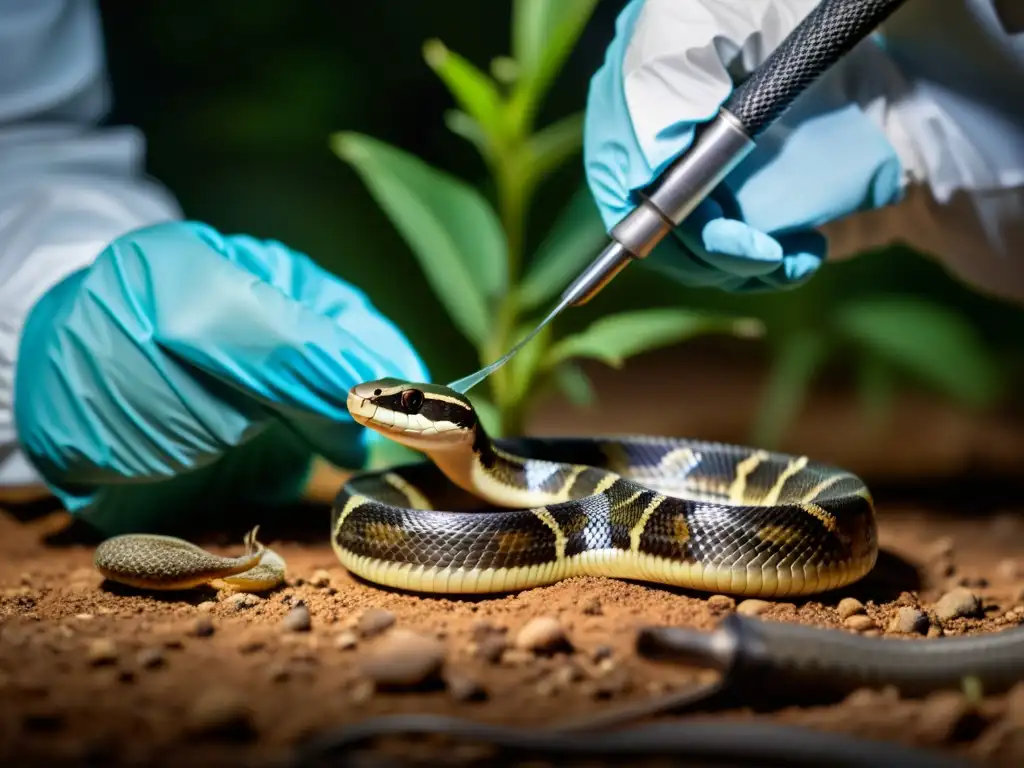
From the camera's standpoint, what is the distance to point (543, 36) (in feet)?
12.4

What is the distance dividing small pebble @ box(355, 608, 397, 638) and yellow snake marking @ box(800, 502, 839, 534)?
1172mm

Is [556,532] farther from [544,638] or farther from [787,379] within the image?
[787,379]

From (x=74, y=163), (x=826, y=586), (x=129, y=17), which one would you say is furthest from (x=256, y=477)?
(x=129, y=17)

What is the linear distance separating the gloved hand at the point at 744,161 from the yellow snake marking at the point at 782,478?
0.63 meters

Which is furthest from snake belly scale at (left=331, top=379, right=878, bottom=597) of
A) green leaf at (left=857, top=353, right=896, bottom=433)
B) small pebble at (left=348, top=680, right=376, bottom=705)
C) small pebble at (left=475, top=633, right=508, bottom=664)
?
green leaf at (left=857, top=353, right=896, bottom=433)

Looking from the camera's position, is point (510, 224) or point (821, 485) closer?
point (821, 485)

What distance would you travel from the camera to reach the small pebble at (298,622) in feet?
6.62

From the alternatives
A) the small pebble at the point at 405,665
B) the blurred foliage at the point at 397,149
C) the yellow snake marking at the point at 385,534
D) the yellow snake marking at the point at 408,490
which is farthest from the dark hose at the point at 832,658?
the blurred foliage at the point at 397,149

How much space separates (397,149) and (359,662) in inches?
145

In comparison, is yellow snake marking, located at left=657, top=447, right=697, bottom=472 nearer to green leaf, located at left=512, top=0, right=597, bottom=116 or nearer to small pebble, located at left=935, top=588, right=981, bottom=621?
small pebble, located at left=935, top=588, right=981, bottom=621

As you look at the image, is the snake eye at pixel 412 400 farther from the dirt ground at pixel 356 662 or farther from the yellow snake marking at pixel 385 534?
the dirt ground at pixel 356 662

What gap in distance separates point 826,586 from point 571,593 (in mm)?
717

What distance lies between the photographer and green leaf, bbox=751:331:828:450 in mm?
5527

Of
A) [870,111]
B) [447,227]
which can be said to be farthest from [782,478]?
[447,227]
